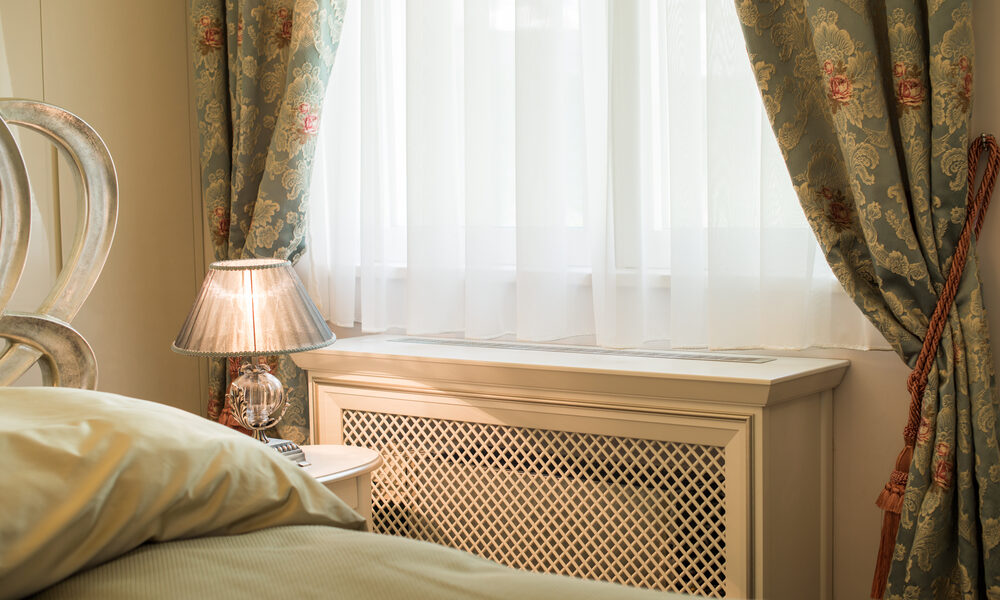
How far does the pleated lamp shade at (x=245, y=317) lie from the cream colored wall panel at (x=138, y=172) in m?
0.84

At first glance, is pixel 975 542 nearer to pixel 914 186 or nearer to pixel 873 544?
pixel 873 544

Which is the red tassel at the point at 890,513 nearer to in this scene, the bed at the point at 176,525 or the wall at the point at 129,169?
the bed at the point at 176,525

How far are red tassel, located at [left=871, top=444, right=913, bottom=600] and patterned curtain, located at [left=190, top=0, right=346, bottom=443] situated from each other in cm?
143

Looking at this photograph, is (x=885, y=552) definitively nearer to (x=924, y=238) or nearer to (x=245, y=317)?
(x=924, y=238)

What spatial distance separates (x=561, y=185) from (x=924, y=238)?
79 cm

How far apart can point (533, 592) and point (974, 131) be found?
1353 millimetres

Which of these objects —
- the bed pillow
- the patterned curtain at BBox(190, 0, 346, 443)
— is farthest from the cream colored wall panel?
the bed pillow

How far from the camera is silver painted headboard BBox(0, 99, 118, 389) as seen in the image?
61.1 inches

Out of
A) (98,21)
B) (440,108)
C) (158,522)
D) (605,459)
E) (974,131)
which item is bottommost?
(605,459)

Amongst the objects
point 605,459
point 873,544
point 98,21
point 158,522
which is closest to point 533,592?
point 158,522

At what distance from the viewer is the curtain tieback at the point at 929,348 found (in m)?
1.62

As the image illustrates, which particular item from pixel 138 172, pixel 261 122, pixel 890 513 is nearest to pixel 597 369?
pixel 890 513

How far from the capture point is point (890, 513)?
1.68 m

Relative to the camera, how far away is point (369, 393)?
2182 millimetres
